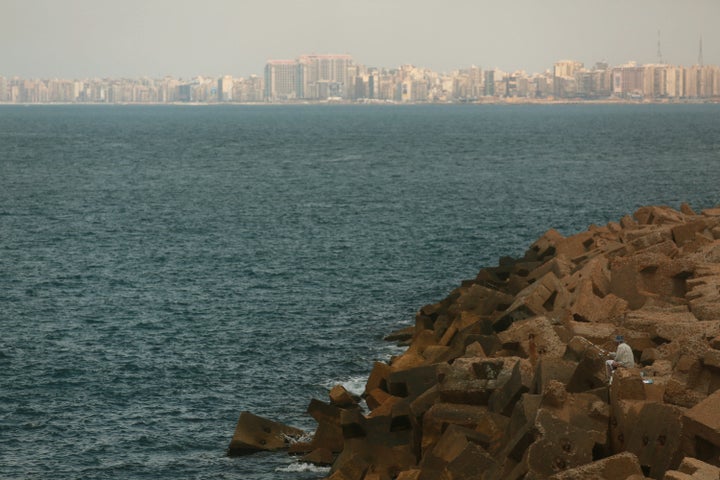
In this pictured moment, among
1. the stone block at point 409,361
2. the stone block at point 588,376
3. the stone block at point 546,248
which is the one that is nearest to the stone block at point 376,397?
the stone block at point 409,361

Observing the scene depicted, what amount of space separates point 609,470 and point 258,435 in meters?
11.7

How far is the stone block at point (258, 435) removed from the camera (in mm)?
26297

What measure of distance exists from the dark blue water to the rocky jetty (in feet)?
7.62

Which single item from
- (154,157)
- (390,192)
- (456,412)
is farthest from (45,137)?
(456,412)

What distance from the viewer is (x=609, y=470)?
16438 mm

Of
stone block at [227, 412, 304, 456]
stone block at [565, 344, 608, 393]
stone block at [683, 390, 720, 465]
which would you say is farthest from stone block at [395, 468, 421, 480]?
stone block at [227, 412, 304, 456]

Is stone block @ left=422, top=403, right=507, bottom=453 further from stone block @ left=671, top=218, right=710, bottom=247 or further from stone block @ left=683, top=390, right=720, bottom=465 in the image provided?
stone block @ left=671, top=218, right=710, bottom=247

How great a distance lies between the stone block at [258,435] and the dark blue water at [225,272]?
441 millimetres

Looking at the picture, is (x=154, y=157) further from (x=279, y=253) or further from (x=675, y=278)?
(x=675, y=278)

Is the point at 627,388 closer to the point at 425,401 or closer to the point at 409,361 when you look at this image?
the point at 425,401

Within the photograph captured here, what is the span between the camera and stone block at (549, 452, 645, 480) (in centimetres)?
1639

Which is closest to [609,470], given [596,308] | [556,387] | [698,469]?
[698,469]

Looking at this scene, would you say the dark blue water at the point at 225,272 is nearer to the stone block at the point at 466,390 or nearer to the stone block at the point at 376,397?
the stone block at the point at 376,397

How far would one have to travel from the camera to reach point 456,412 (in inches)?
857
